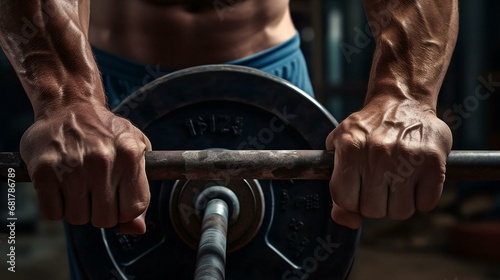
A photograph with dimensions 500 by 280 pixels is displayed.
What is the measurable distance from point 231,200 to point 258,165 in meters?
0.24

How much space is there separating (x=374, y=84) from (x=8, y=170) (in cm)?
45

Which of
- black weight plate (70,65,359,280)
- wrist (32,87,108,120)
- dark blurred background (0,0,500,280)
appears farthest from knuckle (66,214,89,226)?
dark blurred background (0,0,500,280)

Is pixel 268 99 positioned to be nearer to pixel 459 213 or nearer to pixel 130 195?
pixel 130 195

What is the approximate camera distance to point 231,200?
3.48ft

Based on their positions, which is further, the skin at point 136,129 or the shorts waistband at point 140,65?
the shorts waistband at point 140,65

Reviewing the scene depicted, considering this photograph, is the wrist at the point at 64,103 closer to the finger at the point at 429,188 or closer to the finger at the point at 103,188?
the finger at the point at 103,188

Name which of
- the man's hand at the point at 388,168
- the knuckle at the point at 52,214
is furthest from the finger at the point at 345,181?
the knuckle at the point at 52,214

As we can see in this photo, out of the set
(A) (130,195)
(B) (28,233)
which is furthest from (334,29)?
(A) (130,195)

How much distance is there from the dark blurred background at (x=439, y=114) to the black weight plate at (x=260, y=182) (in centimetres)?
245

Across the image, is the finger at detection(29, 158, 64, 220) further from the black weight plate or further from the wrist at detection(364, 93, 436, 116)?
the wrist at detection(364, 93, 436, 116)

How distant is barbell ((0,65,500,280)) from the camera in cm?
103

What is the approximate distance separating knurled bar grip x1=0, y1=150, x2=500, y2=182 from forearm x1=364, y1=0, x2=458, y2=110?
113mm

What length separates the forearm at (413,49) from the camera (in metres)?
0.92

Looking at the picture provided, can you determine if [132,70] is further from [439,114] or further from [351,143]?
[439,114]
